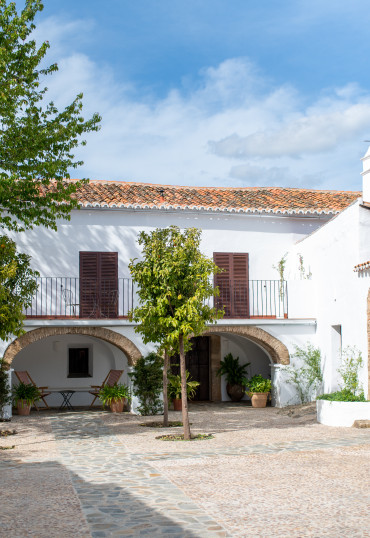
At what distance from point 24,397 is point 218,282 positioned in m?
5.98

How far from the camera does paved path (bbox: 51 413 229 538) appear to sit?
5.93 m

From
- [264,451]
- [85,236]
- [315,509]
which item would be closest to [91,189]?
[85,236]

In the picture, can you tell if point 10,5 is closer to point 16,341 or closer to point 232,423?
point 16,341

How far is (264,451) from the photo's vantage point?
1033cm

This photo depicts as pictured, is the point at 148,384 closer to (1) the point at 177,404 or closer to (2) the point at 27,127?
(1) the point at 177,404

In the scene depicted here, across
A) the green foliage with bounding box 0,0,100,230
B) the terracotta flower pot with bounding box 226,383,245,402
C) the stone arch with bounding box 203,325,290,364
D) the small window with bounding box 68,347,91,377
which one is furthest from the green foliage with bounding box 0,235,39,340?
the terracotta flower pot with bounding box 226,383,245,402

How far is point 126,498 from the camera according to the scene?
7.16m

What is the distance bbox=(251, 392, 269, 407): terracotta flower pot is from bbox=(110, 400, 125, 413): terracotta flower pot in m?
3.63

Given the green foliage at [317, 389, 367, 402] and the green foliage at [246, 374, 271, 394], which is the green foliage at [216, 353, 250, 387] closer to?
the green foliage at [246, 374, 271, 394]

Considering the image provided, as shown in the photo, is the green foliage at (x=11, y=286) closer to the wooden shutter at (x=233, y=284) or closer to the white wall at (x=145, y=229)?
the white wall at (x=145, y=229)

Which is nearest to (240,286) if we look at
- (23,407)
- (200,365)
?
(200,365)

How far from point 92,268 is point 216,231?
3611 millimetres

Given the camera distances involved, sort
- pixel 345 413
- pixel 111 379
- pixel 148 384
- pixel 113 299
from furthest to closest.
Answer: pixel 111 379, pixel 113 299, pixel 148 384, pixel 345 413

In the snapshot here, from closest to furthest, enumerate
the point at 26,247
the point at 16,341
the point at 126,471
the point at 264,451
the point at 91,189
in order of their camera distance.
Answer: the point at 126,471 < the point at 264,451 < the point at 16,341 < the point at 26,247 < the point at 91,189
